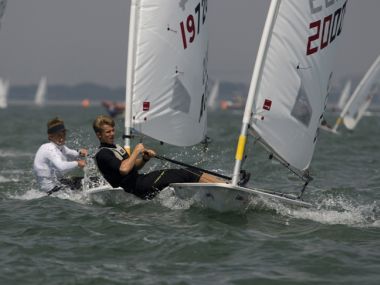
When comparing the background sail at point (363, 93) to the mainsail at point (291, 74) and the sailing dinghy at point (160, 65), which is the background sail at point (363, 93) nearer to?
the sailing dinghy at point (160, 65)

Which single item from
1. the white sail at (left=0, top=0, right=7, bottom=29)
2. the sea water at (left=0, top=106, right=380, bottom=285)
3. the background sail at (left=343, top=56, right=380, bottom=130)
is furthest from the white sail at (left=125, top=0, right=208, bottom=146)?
the background sail at (left=343, top=56, right=380, bottom=130)

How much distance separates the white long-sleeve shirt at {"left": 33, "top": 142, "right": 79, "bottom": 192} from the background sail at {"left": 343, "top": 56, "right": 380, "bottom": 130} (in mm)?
20723

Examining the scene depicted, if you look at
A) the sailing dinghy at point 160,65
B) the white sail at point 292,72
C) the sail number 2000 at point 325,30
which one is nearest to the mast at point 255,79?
the white sail at point 292,72

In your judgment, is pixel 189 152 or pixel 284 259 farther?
pixel 189 152

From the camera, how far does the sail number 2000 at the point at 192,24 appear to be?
991 cm

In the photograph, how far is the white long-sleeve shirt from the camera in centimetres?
920

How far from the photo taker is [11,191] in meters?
10.9

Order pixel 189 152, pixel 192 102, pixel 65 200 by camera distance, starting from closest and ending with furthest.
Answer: pixel 65 200 < pixel 192 102 < pixel 189 152

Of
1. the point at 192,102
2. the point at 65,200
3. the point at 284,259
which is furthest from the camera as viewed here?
→ the point at 192,102

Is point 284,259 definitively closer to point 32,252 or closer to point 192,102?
point 32,252

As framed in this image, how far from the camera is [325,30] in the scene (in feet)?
27.2

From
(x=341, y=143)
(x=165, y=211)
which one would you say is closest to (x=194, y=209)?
(x=165, y=211)

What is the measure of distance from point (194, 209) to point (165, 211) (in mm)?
378

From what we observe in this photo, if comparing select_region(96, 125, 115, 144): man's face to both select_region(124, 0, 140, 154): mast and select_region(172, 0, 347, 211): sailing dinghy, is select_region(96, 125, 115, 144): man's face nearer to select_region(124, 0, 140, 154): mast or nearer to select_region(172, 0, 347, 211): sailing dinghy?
select_region(172, 0, 347, 211): sailing dinghy
